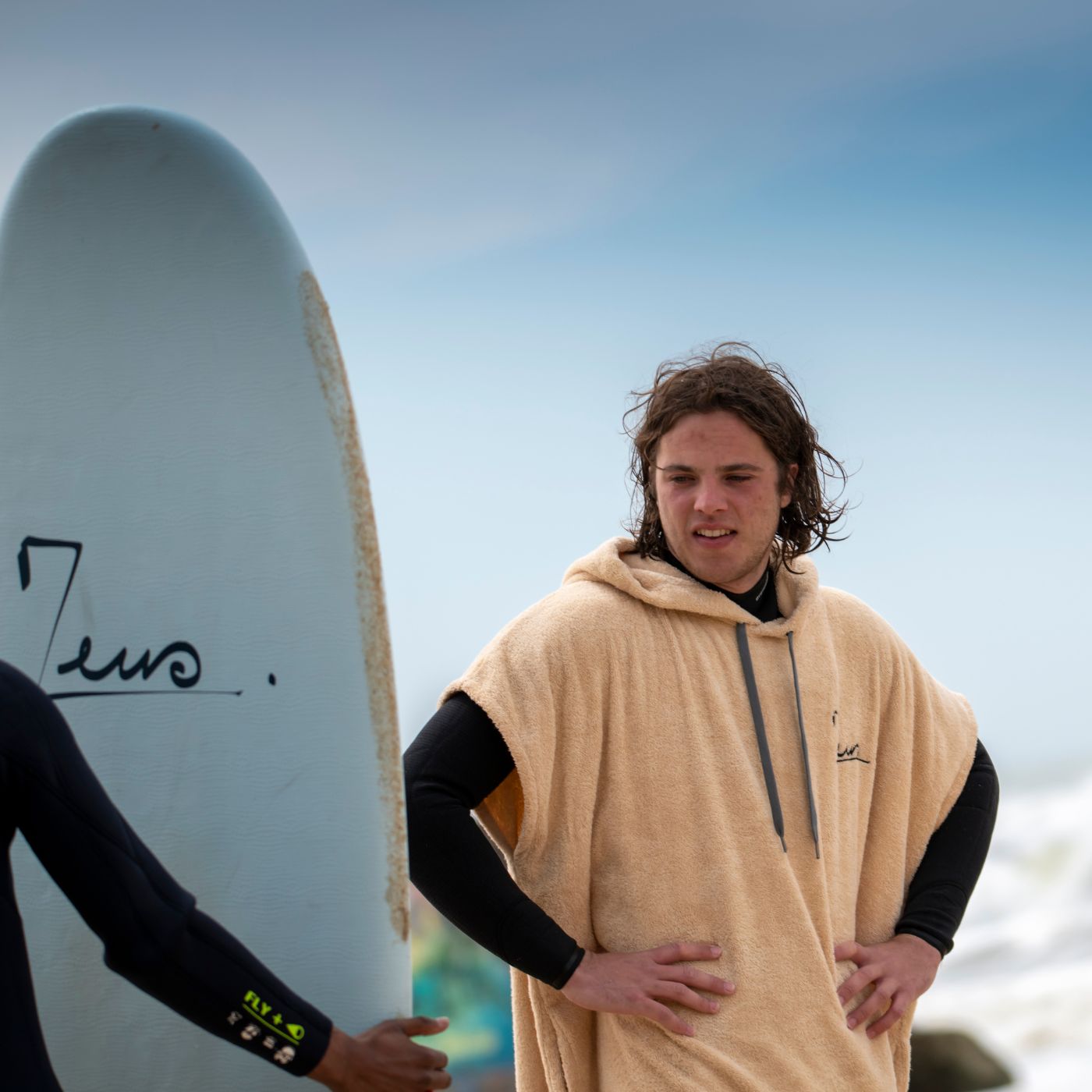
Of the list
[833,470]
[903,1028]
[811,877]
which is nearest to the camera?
[811,877]

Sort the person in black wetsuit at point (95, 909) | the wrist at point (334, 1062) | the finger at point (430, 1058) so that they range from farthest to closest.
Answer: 1. the finger at point (430, 1058)
2. the wrist at point (334, 1062)
3. the person in black wetsuit at point (95, 909)

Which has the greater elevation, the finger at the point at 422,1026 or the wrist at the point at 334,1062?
the finger at the point at 422,1026

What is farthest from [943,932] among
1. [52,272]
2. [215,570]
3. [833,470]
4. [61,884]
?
[52,272]

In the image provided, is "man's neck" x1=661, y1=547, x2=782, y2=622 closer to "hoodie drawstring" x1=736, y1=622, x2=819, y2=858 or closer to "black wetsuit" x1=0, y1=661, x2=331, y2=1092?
"hoodie drawstring" x1=736, y1=622, x2=819, y2=858

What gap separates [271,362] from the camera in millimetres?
1735

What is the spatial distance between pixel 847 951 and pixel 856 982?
44 millimetres

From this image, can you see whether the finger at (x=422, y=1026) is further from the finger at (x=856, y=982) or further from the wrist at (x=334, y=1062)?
the finger at (x=856, y=982)

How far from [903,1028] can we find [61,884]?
4.47 feet

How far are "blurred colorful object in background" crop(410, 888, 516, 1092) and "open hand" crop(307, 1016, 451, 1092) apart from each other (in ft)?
12.8

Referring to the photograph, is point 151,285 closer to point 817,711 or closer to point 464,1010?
point 817,711

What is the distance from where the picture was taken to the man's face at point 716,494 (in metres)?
1.89

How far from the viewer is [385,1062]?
4.57 feet

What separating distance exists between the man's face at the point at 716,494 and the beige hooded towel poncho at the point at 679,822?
65 millimetres

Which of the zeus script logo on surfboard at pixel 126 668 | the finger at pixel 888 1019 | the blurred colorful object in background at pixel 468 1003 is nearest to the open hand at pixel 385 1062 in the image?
the zeus script logo on surfboard at pixel 126 668
